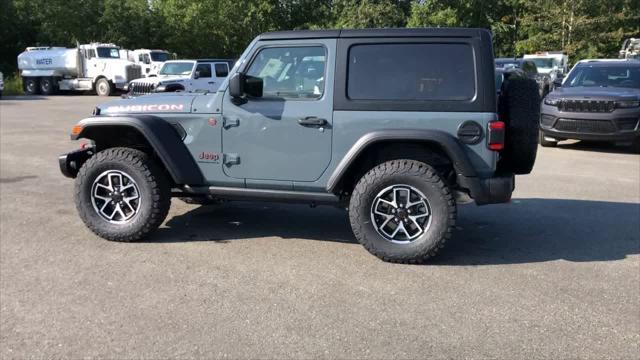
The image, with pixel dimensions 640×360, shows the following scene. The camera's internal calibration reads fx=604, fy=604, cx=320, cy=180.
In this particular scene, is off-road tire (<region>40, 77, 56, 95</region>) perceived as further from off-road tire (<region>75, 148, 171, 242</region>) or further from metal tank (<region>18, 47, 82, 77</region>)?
off-road tire (<region>75, 148, 171, 242</region>)

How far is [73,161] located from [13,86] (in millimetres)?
34138

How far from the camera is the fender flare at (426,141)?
4727mm

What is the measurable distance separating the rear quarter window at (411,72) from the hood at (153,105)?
5.04 feet

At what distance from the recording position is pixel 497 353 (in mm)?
3479

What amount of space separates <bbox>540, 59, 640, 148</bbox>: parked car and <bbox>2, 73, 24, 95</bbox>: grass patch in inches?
1240

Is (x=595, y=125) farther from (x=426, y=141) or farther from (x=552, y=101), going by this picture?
(x=426, y=141)

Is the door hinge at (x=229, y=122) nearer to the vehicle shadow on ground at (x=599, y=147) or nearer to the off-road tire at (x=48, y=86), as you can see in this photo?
the vehicle shadow on ground at (x=599, y=147)

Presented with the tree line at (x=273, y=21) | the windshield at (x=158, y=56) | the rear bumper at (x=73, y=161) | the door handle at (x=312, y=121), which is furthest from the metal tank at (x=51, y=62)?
the door handle at (x=312, y=121)

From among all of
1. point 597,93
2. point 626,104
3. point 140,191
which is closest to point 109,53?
point 597,93

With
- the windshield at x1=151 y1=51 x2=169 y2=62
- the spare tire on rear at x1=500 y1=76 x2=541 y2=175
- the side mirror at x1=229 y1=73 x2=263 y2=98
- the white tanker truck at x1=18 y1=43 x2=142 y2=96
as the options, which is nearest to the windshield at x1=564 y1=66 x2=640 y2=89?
the spare tire on rear at x1=500 y1=76 x2=541 y2=175

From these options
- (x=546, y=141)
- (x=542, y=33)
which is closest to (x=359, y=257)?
(x=546, y=141)

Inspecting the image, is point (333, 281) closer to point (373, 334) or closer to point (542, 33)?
point (373, 334)

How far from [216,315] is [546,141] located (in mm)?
10370

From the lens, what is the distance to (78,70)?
106ft
